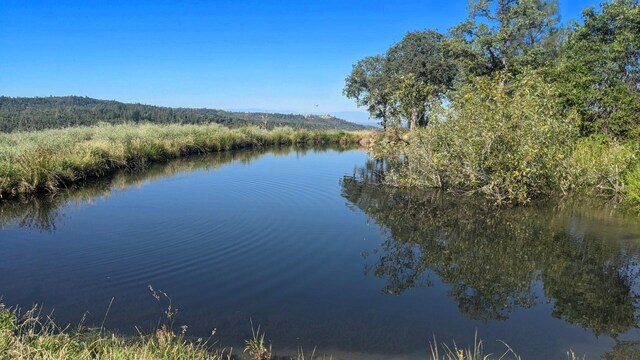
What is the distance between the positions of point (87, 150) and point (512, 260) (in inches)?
713

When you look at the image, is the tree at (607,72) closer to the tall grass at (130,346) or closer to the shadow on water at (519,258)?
the shadow on water at (519,258)

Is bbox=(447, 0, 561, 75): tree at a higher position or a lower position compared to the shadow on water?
higher

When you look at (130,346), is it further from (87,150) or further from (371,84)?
(371,84)

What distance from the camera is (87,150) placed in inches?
767

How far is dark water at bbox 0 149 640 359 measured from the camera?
6113 millimetres

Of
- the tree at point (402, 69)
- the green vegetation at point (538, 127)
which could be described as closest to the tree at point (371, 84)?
the tree at point (402, 69)

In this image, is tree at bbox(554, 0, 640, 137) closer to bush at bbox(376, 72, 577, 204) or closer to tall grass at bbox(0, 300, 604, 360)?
bush at bbox(376, 72, 577, 204)

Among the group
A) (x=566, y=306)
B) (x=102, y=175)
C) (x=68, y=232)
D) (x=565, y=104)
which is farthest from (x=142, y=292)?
(x=565, y=104)

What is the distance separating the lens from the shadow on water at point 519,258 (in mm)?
6996

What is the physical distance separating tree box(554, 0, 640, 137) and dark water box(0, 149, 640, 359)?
25.3 feet

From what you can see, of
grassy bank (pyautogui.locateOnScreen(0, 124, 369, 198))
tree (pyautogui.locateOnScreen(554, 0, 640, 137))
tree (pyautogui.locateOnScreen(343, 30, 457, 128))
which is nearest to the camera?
grassy bank (pyautogui.locateOnScreen(0, 124, 369, 198))

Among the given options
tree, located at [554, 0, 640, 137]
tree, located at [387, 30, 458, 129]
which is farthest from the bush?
tree, located at [387, 30, 458, 129]

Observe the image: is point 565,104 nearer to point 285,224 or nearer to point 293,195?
point 293,195

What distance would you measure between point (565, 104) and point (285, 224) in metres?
16.6
